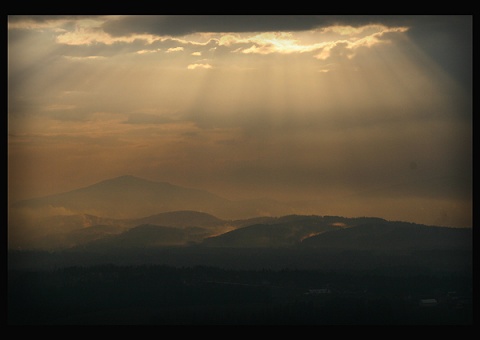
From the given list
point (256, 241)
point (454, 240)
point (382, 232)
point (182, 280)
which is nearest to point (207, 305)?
point (182, 280)

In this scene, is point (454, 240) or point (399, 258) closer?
point (454, 240)

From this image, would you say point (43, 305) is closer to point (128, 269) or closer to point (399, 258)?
point (128, 269)

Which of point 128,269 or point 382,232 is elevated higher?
point 382,232

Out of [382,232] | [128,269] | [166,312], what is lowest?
[166,312]

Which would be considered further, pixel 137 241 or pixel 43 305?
pixel 137 241

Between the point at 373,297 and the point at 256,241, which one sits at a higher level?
the point at 256,241

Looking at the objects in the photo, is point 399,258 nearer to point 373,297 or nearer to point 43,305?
point 373,297

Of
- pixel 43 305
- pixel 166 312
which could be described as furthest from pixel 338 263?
pixel 43 305

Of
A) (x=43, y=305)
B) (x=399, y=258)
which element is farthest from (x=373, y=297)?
(x=43, y=305)
